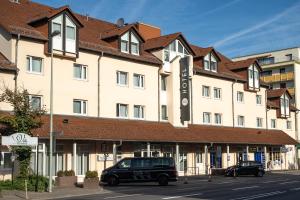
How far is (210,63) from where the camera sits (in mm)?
51250

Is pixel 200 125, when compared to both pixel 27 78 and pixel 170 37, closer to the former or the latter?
pixel 170 37

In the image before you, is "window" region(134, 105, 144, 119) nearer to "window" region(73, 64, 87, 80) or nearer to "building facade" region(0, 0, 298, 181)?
"building facade" region(0, 0, 298, 181)

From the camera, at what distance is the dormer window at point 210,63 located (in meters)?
50.8

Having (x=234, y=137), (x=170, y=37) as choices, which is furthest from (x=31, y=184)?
(x=234, y=137)

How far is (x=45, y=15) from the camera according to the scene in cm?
3547

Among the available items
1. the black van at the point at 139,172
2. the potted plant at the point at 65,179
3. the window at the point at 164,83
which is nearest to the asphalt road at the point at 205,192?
the black van at the point at 139,172

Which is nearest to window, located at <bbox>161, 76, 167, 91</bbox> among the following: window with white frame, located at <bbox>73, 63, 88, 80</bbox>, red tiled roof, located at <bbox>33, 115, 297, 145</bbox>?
red tiled roof, located at <bbox>33, 115, 297, 145</bbox>

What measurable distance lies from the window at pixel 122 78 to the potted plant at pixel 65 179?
32.8ft

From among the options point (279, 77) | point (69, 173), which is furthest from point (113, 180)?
point (279, 77)

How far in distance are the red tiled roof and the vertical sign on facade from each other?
1.32 metres

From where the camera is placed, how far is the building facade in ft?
113

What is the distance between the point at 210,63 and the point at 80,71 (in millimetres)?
17400

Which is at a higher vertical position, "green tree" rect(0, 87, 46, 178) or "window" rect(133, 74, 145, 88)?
"window" rect(133, 74, 145, 88)

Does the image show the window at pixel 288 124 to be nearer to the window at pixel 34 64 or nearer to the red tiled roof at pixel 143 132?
the red tiled roof at pixel 143 132
